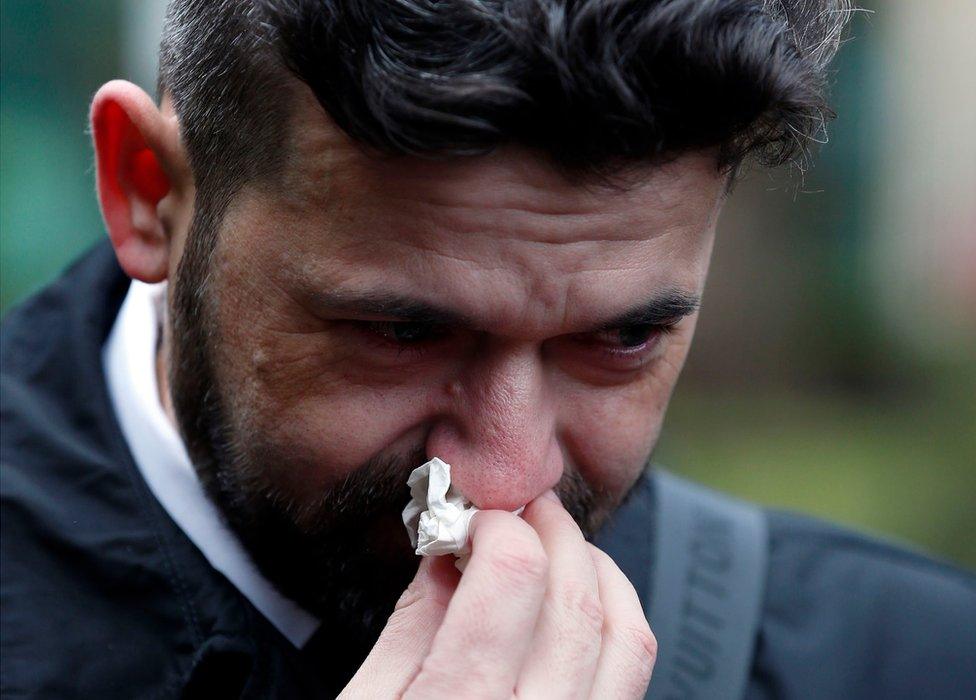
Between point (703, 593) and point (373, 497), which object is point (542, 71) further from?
point (703, 593)

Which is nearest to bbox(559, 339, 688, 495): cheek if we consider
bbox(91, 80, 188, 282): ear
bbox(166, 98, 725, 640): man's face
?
bbox(166, 98, 725, 640): man's face

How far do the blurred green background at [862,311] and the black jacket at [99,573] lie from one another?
5571 millimetres

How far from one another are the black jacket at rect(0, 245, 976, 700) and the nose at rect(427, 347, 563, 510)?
607 millimetres

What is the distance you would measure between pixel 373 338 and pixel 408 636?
0.53 metres

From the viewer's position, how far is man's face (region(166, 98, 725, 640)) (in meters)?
1.89

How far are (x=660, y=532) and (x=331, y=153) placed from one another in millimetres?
1354

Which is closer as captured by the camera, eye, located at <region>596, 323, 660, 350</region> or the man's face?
the man's face

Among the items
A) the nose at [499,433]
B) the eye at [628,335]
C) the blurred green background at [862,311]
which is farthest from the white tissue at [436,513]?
the blurred green background at [862,311]

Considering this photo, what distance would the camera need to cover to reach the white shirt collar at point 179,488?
234 centimetres

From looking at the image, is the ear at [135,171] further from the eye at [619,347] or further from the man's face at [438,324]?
the eye at [619,347]

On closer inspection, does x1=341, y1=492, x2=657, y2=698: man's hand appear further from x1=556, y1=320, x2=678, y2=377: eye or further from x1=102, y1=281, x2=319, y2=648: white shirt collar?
x1=102, y1=281, x2=319, y2=648: white shirt collar

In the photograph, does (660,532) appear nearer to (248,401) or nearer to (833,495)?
(248,401)

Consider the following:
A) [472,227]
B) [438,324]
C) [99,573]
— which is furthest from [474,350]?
[99,573]

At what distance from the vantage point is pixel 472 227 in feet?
6.18
